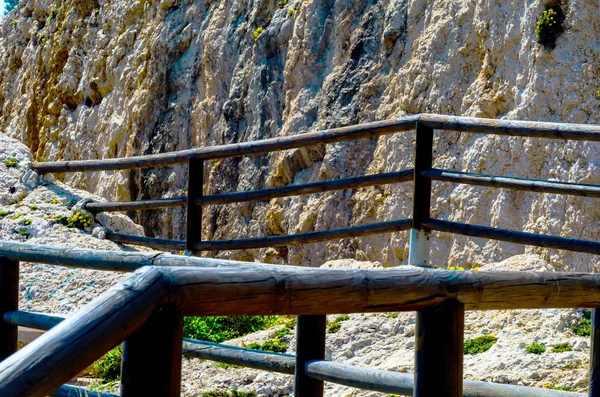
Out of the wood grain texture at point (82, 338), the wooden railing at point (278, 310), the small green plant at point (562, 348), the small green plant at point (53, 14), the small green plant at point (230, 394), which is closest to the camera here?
the wood grain texture at point (82, 338)

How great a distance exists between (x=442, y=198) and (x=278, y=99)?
16.5ft

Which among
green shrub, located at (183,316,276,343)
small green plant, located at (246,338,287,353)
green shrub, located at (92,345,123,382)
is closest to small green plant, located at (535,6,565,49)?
green shrub, located at (183,316,276,343)

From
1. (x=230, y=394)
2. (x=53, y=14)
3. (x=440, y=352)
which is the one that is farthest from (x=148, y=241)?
(x=53, y=14)

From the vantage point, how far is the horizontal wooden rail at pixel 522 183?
5891 mm

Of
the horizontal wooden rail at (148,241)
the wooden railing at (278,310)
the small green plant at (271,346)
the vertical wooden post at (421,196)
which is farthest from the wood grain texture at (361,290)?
the horizontal wooden rail at (148,241)

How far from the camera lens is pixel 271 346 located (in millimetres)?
6164

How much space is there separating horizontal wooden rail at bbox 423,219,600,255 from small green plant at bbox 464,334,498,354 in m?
0.74

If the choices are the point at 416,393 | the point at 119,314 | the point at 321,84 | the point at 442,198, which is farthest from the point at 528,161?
the point at 119,314

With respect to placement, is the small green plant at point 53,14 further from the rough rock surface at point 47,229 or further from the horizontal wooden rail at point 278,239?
the horizontal wooden rail at point 278,239

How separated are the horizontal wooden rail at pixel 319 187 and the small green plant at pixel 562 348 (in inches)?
69.4

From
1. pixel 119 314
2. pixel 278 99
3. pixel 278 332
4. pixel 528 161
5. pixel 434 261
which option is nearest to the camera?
pixel 119 314

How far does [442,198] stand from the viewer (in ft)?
38.5

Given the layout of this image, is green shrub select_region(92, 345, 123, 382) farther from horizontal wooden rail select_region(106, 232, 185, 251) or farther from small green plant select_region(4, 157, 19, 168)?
small green plant select_region(4, 157, 19, 168)

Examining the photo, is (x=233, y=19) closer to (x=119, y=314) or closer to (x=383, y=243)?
(x=383, y=243)
